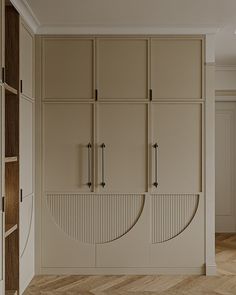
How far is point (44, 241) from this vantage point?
4.23 m

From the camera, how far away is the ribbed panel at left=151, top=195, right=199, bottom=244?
4250 mm

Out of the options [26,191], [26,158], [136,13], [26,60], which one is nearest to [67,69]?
[26,60]

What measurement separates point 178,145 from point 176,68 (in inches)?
29.8

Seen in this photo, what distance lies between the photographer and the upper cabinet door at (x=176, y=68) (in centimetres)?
425

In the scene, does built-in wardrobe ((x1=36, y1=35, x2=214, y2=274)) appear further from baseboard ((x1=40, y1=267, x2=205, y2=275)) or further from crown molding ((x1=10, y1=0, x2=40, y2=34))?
crown molding ((x1=10, y1=0, x2=40, y2=34))

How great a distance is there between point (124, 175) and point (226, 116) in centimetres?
279

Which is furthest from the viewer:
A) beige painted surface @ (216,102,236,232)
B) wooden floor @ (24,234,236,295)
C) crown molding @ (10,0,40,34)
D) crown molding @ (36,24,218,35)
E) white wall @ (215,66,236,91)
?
beige painted surface @ (216,102,236,232)

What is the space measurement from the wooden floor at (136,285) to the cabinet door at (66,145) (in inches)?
33.9

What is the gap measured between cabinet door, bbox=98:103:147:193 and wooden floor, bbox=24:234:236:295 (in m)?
0.86

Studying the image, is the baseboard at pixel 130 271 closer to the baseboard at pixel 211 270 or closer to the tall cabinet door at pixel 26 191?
the baseboard at pixel 211 270

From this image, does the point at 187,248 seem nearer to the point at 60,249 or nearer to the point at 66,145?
the point at 60,249

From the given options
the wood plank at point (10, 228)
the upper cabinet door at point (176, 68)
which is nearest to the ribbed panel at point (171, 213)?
the upper cabinet door at point (176, 68)

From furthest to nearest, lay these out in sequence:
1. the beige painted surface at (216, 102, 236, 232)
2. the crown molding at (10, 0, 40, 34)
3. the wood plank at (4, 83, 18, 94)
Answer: the beige painted surface at (216, 102, 236, 232) < the crown molding at (10, 0, 40, 34) < the wood plank at (4, 83, 18, 94)

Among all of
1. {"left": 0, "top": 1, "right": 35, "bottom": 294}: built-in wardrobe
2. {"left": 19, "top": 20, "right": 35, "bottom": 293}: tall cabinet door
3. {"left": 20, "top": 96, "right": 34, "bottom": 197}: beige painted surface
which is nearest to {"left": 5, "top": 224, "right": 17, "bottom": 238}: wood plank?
{"left": 0, "top": 1, "right": 35, "bottom": 294}: built-in wardrobe
